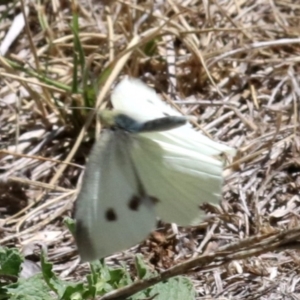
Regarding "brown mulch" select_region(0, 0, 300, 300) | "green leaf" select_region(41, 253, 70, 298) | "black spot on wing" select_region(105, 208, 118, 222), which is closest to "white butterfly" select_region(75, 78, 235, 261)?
"black spot on wing" select_region(105, 208, 118, 222)

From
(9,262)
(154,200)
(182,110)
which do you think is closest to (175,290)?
(154,200)

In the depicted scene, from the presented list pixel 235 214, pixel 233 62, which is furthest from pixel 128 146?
pixel 233 62

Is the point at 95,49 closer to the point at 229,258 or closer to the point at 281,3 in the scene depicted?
the point at 281,3

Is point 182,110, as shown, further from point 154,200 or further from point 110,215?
point 110,215

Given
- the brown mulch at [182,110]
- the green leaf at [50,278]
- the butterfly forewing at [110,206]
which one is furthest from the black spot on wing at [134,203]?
the brown mulch at [182,110]

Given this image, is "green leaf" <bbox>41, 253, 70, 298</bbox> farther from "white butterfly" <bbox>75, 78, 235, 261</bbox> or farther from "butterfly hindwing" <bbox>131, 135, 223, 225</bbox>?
"butterfly hindwing" <bbox>131, 135, 223, 225</bbox>

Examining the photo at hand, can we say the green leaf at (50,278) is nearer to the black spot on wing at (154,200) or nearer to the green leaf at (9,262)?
the green leaf at (9,262)

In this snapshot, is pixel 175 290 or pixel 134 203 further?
pixel 175 290
